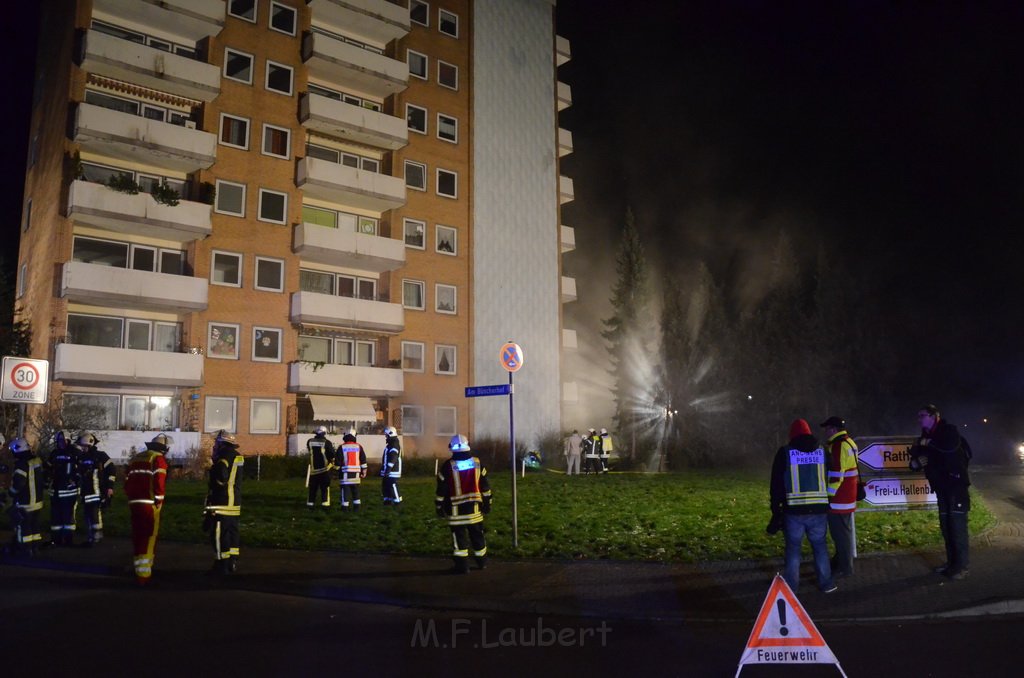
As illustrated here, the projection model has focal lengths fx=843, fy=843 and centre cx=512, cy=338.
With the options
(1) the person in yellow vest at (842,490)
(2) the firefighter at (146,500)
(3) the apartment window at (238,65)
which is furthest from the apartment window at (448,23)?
(1) the person in yellow vest at (842,490)

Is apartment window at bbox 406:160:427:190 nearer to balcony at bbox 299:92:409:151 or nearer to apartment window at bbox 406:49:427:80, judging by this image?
balcony at bbox 299:92:409:151

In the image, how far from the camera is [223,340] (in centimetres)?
3759

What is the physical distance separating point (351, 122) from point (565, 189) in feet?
49.2

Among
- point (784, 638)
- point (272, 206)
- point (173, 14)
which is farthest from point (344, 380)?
point (784, 638)

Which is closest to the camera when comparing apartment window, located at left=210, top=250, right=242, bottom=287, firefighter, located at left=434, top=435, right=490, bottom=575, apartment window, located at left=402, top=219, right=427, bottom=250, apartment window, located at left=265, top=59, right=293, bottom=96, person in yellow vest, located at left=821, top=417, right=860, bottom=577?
person in yellow vest, located at left=821, top=417, right=860, bottom=577

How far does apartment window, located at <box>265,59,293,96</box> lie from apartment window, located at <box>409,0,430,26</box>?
8.91 meters

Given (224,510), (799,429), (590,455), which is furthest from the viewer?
(590,455)

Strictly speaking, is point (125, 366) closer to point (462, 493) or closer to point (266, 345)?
point (266, 345)

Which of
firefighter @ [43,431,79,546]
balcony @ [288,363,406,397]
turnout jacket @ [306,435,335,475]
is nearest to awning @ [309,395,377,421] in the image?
balcony @ [288,363,406,397]

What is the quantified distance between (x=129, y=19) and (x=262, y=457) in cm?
2028

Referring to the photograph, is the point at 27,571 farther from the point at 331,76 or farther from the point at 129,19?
the point at 331,76

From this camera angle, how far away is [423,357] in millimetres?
43531

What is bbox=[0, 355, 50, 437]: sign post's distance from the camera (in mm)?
16500

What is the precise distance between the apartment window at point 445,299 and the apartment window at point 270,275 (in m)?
8.36
